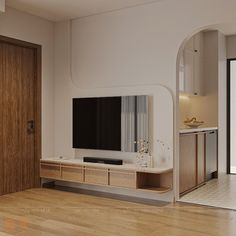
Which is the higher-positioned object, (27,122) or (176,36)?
(176,36)

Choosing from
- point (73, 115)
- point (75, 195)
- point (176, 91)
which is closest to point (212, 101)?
point (176, 91)

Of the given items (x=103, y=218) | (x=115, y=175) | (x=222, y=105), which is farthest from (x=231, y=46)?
(x=103, y=218)

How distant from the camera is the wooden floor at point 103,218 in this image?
11.0 feet

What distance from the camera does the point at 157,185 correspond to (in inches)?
180

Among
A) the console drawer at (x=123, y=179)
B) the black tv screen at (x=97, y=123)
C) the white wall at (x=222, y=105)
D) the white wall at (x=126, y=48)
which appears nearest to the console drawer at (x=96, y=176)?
the console drawer at (x=123, y=179)

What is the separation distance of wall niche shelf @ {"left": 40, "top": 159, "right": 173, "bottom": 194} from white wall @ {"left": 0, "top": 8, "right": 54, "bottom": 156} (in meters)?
0.53

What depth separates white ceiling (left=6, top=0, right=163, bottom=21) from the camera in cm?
460

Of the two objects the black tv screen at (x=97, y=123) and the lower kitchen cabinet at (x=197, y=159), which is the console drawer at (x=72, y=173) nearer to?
the black tv screen at (x=97, y=123)

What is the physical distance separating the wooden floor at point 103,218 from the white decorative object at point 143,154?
566 millimetres

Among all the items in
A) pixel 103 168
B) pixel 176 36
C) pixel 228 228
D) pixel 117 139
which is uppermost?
pixel 176 36

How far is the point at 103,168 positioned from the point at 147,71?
1.47 metres

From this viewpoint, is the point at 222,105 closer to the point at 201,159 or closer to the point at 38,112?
the point at 201,159

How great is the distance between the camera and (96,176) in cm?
474

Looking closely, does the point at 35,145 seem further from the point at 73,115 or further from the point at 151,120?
the point at 151,120
